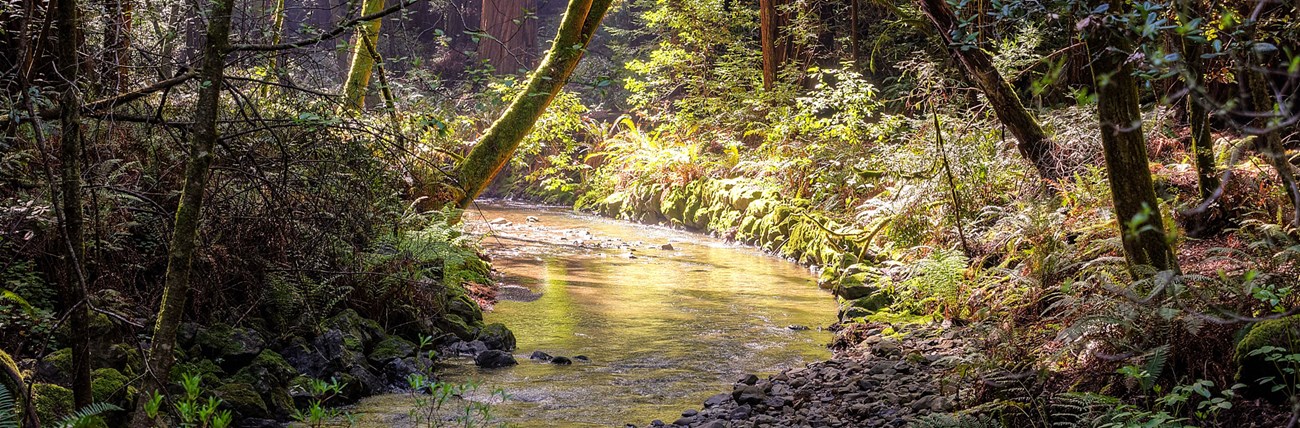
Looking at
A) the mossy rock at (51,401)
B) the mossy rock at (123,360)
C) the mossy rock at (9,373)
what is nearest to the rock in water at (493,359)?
the mossy rock at (123,360)

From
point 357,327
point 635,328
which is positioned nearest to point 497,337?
point 357,327

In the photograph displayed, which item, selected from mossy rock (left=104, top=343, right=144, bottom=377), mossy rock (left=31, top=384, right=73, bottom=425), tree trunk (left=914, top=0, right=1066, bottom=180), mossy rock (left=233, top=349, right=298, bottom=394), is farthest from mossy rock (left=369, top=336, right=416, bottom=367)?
tree trunk (left=914, top=0, right=1066, bottom=180)

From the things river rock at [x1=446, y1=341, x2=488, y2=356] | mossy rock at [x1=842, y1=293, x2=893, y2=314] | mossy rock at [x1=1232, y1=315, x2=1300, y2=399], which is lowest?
river rock at [x1=446, y1=341, x2=488, y2=356]

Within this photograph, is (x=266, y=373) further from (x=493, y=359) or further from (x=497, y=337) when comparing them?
(x=497, y=337)

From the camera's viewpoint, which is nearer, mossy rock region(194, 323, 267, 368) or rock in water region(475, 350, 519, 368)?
mossy rock region(194, 323, 267, 368)

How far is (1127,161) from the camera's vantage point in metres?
5.01

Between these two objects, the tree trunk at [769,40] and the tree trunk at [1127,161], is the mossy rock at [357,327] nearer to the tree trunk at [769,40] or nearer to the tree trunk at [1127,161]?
the tree trunk at [1127,161]

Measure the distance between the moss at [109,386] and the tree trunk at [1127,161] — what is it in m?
5.22

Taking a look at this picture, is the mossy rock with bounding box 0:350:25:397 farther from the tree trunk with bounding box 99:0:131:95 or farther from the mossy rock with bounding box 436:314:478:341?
the mossy rock with bounding box 436:314:478:341

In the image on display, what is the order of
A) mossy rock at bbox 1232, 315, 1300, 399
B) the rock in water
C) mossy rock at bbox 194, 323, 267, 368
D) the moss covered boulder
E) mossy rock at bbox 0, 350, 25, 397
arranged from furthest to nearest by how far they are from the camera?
1. the rock in water
2. the moss covered boulder
3. mossy rock at bbox 194, 323, 267, 368
4. mossy rock at bbox 1232, 315, 1300, 399
5. mossy rock at bbox 0, 350, 25, 397

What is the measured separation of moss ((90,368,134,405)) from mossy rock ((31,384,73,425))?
5.8 inches

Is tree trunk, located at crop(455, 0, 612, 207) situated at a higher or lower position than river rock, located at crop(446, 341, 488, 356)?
higher

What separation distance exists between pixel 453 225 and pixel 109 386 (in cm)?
536

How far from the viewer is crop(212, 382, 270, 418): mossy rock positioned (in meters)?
5.09
